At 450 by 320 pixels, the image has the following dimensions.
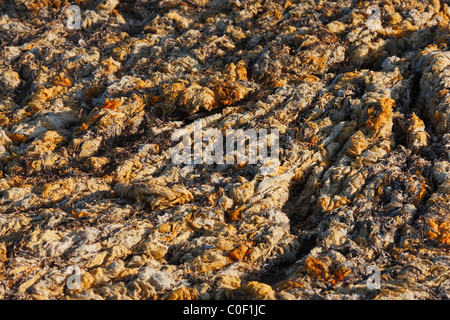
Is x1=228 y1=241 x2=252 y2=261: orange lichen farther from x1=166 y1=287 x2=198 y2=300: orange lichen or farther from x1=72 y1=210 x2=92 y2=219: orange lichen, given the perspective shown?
x1=72 y1=210 x2=92 y2=219: orange lichen

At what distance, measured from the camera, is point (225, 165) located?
37.5 ft

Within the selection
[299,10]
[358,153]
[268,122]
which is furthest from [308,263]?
[299,10]

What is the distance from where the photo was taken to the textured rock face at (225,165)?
8648 millimetres

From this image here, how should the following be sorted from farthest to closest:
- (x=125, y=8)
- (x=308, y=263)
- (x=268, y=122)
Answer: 1. (x=125, y=8)
2. (x=268, y=122)
3. (x=308, y=263)

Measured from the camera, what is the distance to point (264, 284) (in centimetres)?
814

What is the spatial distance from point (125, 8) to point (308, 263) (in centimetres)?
1400

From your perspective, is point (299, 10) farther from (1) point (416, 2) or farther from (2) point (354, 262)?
(2) point (354, 262)

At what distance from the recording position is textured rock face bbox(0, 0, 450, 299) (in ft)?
28.4

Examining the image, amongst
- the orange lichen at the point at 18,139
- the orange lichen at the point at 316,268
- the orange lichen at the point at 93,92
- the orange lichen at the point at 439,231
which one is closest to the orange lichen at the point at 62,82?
the orange lichen at the point at 93,92

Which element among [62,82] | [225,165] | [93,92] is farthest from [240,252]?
[62,82]

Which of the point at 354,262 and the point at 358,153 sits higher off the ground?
the point at 358,153

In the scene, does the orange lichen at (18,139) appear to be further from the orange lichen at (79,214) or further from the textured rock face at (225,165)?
the orange lichen at (79,214)

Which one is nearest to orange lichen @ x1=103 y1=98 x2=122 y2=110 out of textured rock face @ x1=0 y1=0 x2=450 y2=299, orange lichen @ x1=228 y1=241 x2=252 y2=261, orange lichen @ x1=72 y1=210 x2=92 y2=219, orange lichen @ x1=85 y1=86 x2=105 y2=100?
textured rock face @ x1=0 y1=0 x2=450 y2=299

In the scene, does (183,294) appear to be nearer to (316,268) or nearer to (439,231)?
(316,268)
